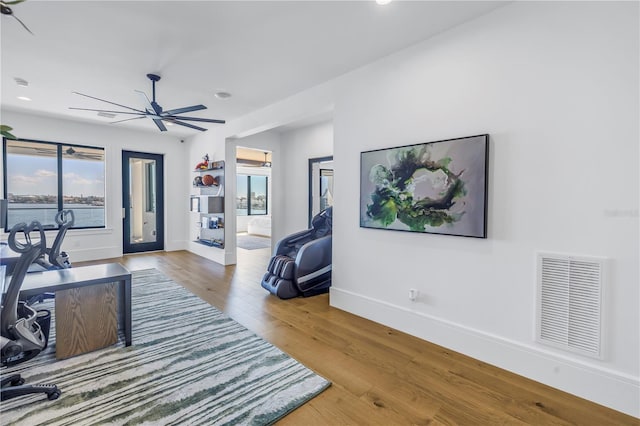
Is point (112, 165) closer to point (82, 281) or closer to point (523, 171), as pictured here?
point (82, 281)

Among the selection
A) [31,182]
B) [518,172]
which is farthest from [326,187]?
[31,182]

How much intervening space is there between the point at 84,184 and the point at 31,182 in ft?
2.64

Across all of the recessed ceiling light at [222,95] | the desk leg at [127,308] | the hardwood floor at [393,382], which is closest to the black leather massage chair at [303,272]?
the hardwood floor at [393,382]

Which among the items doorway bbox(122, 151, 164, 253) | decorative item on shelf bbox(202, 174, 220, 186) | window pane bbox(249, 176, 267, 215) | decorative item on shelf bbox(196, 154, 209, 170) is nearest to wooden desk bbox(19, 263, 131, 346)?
decorative item on shelf bbox(202, 174, 220, 186)

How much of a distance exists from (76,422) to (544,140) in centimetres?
356

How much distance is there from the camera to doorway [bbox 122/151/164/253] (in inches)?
268

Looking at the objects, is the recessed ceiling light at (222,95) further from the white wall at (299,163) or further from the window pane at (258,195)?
the window pane at (258,195)

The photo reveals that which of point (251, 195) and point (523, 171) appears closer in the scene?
point (523, 171)

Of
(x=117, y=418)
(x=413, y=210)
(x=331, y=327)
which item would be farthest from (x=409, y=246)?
(x=117, y=418)

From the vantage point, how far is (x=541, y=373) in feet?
7.16

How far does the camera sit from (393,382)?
2.19 meters

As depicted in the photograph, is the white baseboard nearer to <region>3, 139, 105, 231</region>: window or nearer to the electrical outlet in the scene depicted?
the electrical outlet

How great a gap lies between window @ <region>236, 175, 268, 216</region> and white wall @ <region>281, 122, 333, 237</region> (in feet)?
18.4

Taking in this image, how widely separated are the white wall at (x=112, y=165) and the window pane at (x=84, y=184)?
16cm
